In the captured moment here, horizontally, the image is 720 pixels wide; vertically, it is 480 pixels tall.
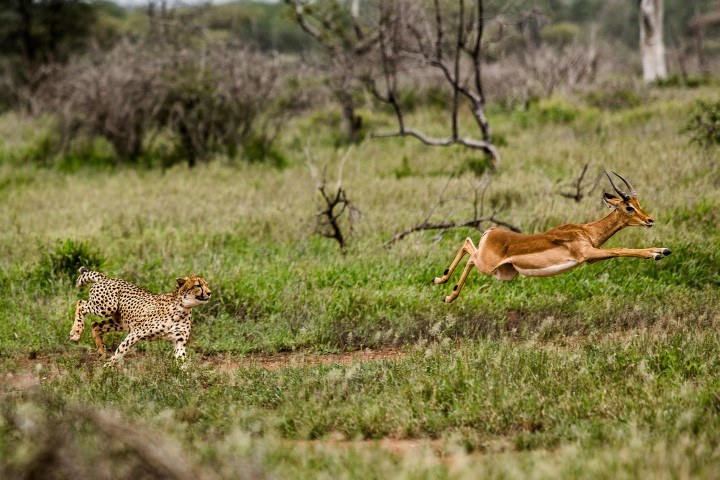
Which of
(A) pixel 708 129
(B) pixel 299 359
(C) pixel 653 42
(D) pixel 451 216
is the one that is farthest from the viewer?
(C) pixel 653 42

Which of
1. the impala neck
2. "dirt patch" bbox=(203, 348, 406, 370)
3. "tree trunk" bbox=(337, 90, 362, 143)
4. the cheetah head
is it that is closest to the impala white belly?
the impala neck

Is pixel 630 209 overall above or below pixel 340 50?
below

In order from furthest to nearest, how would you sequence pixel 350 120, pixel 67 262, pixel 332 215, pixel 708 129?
pixel 350 120, pixel 708 129, pixel 332 215, pixel 67 262

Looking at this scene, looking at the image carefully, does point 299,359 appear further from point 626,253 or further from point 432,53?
point 432,53

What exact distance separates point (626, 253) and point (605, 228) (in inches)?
14.6

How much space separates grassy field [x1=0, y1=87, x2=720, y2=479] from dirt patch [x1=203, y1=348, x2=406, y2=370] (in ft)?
0.12

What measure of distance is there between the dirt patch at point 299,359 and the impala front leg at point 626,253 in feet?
9.36

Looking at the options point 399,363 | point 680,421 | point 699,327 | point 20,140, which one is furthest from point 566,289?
point 20,140

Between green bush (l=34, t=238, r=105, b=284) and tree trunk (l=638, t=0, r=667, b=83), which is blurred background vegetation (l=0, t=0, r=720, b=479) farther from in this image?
tree trunk (l=638, t=0, r=667, b=83)

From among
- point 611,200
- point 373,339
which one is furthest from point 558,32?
point 611,200

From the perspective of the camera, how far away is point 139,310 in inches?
277

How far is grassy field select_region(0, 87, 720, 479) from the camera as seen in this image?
454cm

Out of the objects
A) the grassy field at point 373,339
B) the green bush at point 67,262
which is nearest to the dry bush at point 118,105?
the grassy field at point 373,339

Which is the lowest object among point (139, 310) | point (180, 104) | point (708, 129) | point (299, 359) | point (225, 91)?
point (299, 359)
